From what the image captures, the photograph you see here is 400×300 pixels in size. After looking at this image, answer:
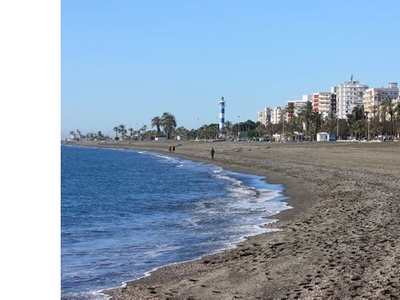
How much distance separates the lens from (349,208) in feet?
59.5

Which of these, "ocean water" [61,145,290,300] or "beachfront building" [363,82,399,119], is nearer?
"ocean water" [61,145,290,300]

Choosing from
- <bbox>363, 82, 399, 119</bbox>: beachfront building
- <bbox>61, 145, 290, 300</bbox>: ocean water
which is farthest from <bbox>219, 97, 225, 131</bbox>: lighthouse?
<bbox>61, 145, 290, 300</bbox>: ocean water

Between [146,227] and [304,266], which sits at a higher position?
[304,266]

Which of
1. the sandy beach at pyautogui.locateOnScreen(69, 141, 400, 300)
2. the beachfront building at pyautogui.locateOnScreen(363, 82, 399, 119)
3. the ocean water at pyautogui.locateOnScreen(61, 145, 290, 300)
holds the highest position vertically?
the beachfront building at pyautogui.locateOnScreen(363, 82, 399, 119)

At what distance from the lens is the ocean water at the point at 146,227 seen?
1098 centimetres

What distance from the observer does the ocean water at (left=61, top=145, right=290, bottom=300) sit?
11.0m

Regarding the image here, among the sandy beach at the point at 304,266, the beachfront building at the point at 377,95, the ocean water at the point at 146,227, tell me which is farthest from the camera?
the beachfront building at the point at 377,95

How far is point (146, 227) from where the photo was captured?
1767cm

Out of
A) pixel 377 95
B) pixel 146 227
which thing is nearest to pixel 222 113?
pixel 377 95

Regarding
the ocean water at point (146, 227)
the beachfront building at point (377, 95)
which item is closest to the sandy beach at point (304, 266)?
the ocean water at point (146, 227)

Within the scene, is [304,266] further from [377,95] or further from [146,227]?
[377,95]

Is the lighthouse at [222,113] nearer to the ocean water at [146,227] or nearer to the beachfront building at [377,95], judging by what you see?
the beachfront building at [377,95]

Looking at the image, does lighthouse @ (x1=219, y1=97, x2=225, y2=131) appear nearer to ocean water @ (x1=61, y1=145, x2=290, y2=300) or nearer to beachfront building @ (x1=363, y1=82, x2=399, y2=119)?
beachfront building @ (x1=363, y1=82, x2=399, y2=119)
